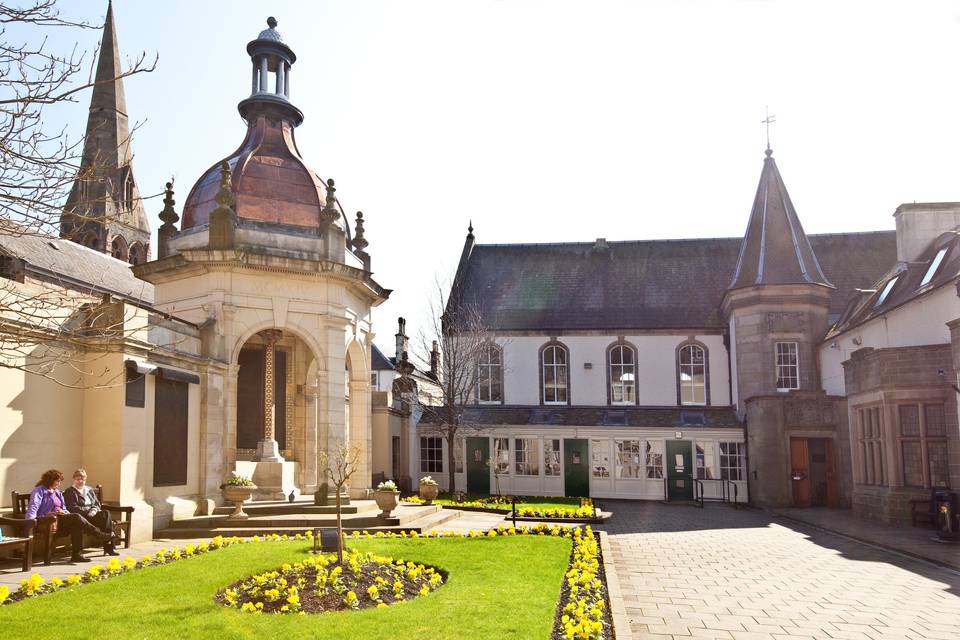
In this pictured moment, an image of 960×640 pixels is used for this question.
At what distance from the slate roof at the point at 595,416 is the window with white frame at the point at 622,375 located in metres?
0.72

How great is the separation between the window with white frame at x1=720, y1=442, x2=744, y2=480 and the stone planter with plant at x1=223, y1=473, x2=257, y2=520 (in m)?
19.7

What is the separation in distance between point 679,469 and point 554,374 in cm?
693

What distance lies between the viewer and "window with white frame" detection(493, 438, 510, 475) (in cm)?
3266

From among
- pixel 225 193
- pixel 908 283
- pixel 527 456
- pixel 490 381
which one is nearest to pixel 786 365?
pixel 908 283

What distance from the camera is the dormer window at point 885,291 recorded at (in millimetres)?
26266

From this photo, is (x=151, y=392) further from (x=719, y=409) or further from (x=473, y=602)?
(x=719, y=409)

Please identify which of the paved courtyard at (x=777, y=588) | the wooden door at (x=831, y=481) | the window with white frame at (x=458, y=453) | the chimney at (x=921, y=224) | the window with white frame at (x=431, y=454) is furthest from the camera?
the window with white frame at (x=431, y=454)

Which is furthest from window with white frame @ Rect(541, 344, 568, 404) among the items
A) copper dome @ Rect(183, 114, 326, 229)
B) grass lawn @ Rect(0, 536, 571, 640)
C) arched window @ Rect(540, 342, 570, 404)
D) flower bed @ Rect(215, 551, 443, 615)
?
flower bed @ Rect(215, 551, 443, 615)

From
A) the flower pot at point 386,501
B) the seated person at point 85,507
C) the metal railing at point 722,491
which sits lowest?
the metal railing at point 722,491

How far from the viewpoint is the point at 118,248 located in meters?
57.8

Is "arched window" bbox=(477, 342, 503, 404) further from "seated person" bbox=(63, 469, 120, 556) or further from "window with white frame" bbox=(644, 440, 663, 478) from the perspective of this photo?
"seated person" bbox=(63, 469, 120, 556)

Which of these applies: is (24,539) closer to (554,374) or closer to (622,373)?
(554,374)

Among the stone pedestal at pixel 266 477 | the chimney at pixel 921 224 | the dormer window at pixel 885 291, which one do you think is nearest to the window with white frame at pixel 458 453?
the stone pedestal at pixel 266 477

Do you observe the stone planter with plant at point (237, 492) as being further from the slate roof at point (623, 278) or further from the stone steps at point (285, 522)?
the slate roof at point (623, 278)
